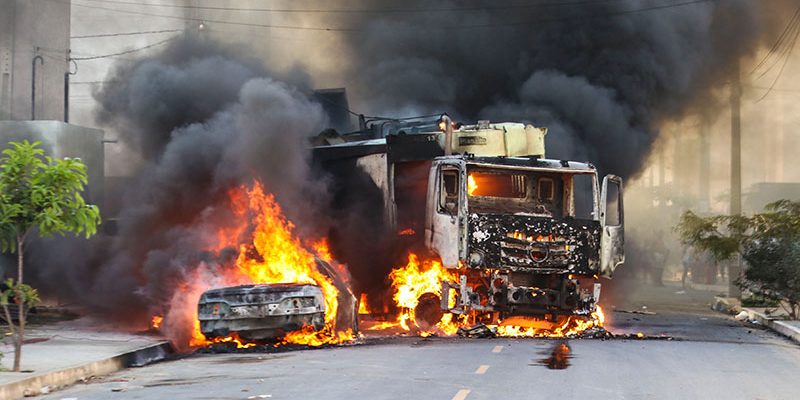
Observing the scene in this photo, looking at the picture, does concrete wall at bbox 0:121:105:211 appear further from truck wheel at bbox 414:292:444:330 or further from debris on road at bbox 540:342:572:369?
debris on road at bbox 540:342:572:369

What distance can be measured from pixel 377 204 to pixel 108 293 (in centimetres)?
500

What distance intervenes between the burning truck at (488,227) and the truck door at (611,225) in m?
0.02

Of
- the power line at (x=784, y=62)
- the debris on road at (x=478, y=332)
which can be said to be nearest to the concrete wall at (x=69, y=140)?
the debris on road at (x=478, y=332)

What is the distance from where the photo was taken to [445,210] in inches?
718

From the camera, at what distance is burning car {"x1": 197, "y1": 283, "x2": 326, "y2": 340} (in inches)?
601

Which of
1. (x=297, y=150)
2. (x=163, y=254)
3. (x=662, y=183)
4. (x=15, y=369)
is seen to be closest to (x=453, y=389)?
(x=15, y=369)

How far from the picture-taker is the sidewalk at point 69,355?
37.2 feet

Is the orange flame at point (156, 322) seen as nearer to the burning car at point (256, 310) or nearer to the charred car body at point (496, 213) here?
the burning car at point (256, 310)

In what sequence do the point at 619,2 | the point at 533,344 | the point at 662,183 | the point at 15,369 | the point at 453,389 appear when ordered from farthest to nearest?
the point at 662,183
the point at 619,2
the point at 533,344
the point at 15,369
the point at 453,389

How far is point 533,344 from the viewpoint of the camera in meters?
16.1

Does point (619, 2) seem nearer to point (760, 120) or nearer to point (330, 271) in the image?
point (330, 271)

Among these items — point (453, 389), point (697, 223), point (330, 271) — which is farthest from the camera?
point (697, 223)

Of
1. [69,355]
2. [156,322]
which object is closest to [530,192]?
[156,322]

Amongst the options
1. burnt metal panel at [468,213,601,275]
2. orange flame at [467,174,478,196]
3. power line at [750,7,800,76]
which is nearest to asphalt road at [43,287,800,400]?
burnt metal panel at [468,213,601,275]
